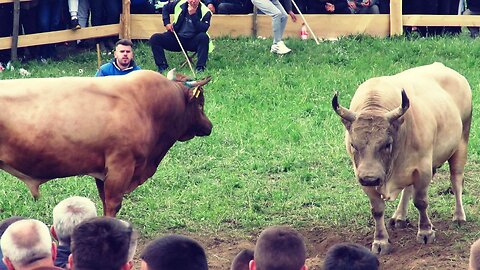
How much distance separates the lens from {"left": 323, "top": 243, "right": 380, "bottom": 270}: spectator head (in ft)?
17.3

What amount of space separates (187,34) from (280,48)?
5.36ft

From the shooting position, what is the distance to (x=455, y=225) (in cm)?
992

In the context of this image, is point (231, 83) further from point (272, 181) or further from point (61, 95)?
point (61, 95)

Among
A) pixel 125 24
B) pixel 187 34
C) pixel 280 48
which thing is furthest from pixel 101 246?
pixel 125 24

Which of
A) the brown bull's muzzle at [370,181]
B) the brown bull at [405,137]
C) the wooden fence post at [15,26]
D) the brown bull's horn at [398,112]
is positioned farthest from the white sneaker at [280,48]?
the brown bull's muzzle at [370,181]

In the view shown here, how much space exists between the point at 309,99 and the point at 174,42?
3.02 metres

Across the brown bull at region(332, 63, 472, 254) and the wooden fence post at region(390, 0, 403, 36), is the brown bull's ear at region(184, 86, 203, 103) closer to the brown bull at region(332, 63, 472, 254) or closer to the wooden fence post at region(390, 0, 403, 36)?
the brown bull at region(332, 63, 472, 254)

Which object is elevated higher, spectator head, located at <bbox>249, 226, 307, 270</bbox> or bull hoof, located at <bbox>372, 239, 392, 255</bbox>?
spectator head, located at <bbox>249, 226, 307, 270</bbox>

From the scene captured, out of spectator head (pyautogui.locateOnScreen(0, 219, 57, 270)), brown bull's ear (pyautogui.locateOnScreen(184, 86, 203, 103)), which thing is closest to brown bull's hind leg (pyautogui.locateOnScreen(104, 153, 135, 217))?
brown bull's ear (pyautogui.locateOnScreen(184, 86, 203, 103))

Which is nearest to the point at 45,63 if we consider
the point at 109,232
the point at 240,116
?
the point at 240,116

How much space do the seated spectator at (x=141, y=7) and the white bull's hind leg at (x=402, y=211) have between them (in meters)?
9.58

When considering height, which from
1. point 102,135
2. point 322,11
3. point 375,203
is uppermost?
point 102,135

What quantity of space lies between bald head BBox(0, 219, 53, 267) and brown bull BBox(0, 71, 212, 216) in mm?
3357

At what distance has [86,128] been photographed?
8977mm
